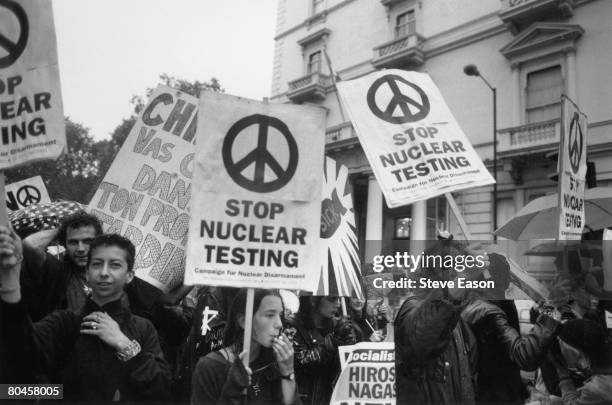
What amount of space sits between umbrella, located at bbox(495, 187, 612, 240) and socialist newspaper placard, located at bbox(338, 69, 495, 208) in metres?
2.72

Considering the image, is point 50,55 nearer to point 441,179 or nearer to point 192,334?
point 192,334

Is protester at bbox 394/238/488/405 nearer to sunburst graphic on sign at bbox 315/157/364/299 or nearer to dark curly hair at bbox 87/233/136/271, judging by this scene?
sunburst graphic on sign at bbox 315/157/364/299

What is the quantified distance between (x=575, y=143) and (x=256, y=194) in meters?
2.61

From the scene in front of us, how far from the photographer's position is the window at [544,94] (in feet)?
51.7

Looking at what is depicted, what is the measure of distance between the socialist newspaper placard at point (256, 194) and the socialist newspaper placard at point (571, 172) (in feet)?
5.49

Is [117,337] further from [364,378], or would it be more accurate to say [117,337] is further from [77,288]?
[364,378]

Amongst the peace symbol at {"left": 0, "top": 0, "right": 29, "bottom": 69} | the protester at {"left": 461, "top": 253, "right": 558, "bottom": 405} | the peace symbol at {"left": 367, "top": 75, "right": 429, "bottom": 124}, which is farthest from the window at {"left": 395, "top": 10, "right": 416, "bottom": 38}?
the peace symbol at {"left": 0, "top": 0, "right": 29, "bottom": 69}

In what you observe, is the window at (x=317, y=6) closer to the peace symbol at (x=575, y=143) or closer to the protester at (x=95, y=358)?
the peace symbol at (x=575, y=143)

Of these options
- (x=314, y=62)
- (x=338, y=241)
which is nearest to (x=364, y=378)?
(x=338, y=241)

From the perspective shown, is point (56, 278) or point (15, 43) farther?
point (56, 278)

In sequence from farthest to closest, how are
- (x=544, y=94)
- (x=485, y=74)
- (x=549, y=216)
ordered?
(x=485, y=74) → (x=544, y=94) → (x=549, y=216)

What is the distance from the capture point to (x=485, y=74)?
59.0ft

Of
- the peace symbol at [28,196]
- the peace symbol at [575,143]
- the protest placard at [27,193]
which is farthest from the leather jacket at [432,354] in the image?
the peace symbol at [28,196]

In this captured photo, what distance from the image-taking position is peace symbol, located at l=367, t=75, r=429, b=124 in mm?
3684
